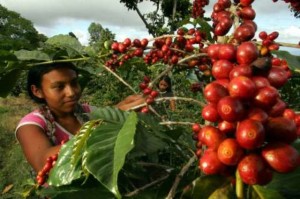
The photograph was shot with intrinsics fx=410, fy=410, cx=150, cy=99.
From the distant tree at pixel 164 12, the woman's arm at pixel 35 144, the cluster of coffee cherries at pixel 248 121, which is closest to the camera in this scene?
the cluster of coffee cherries at pixel 248 121

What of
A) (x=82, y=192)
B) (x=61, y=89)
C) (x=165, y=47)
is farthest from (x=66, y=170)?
(x=61, y=89)

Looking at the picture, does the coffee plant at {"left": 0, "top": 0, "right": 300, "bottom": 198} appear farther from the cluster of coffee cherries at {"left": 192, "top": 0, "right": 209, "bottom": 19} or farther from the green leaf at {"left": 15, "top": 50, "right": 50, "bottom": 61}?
the cluster of coffee cherries at {"left": 192, "top": 0, "right": 209, "bottom": 19}

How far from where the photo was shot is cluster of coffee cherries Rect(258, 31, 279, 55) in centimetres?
94

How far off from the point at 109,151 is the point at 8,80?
91cm

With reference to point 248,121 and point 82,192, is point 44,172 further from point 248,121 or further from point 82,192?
point 248,121

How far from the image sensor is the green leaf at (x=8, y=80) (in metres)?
1.60

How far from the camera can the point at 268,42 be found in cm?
105

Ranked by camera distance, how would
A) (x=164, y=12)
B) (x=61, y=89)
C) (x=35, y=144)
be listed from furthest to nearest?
1. (x=164, y=12)
2. (x=61, y=89)
3. (x=35, y=144)

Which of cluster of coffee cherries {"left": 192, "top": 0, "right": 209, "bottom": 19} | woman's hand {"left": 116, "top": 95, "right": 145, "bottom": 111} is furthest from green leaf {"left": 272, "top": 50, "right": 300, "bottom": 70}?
cluster of coffee cherries {"left": 192, "top": 0, "right": 209, "bottom": 19}

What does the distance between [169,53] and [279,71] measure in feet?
1.93

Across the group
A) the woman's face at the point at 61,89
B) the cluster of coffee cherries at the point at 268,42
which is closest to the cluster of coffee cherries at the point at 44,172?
the cluster of coffee cherries at the point at 268,42

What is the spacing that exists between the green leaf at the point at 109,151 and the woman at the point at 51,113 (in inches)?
53.1

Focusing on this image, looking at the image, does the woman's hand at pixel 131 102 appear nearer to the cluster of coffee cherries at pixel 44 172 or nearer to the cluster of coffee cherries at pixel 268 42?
the cluster of coffee cherries at pixel 44 172

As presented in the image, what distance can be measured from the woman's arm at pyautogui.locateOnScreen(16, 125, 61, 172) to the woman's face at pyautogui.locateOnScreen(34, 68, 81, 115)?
0.72 ft
